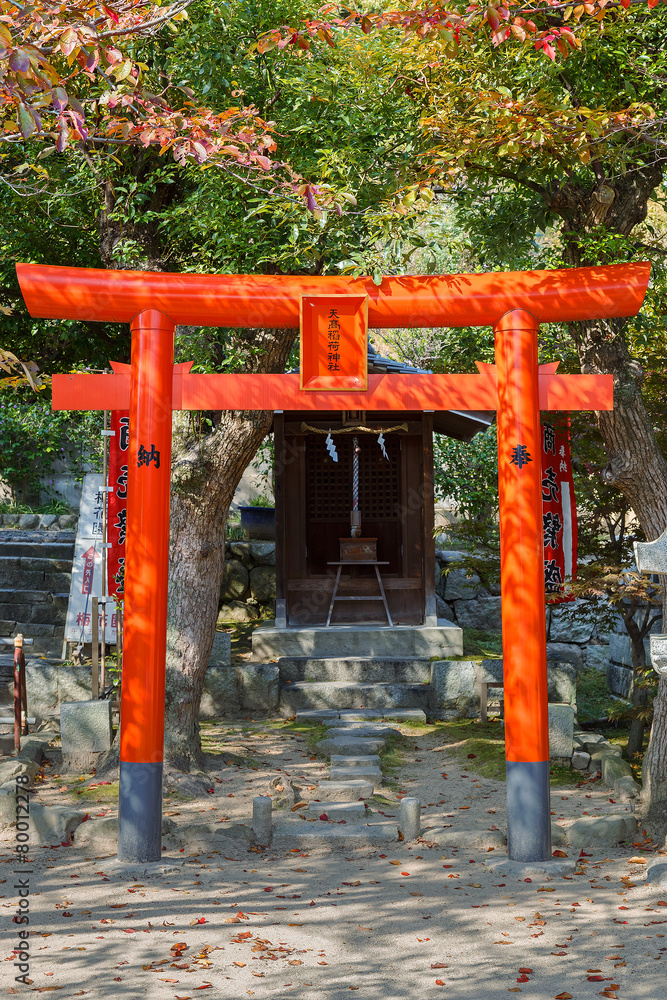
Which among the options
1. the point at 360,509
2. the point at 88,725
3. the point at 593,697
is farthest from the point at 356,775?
the point at 593,697

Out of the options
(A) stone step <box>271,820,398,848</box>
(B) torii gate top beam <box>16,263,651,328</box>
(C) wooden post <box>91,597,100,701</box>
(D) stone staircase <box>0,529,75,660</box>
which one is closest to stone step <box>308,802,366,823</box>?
(A) stone step <box>271,820,398,848</box>

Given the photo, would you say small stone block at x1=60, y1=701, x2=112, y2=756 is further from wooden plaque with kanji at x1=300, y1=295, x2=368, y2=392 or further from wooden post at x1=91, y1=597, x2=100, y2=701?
wooden plaque with kanji at x1=300, y1=295, x2=368, y2=392

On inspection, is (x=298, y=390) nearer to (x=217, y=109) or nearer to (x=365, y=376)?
(x=365, y=376)

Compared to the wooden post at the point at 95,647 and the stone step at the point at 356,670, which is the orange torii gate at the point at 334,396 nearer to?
the wooden post at the point at 95,647

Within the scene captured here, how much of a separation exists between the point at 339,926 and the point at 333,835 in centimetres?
162

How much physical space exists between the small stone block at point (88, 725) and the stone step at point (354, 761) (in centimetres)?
231

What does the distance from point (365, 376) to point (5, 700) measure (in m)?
6.89

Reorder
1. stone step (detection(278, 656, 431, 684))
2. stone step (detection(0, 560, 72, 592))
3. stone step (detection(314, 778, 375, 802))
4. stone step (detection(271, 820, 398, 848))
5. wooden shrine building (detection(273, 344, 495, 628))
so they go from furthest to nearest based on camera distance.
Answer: stone step (detection(0, 560, 72, 592)), wooden shrine building (detection(273, 344, 495, 628)), stone step (detection(278, 656, 431, 684)), stone step (detection(314, 778, 375, 802)), stone step (detection(271, 820, 398, 848))

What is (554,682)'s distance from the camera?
11.1 m

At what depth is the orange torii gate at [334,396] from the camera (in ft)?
20.3

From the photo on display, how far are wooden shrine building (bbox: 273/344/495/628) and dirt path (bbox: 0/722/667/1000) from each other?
6294 mm

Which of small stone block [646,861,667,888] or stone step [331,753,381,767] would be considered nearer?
small stone block [646,861,667,888]

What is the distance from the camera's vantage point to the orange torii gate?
618 centimetres

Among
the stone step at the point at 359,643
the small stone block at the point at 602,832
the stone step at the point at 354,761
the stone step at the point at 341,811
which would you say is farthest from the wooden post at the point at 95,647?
the small stone block at the point at 602,832
